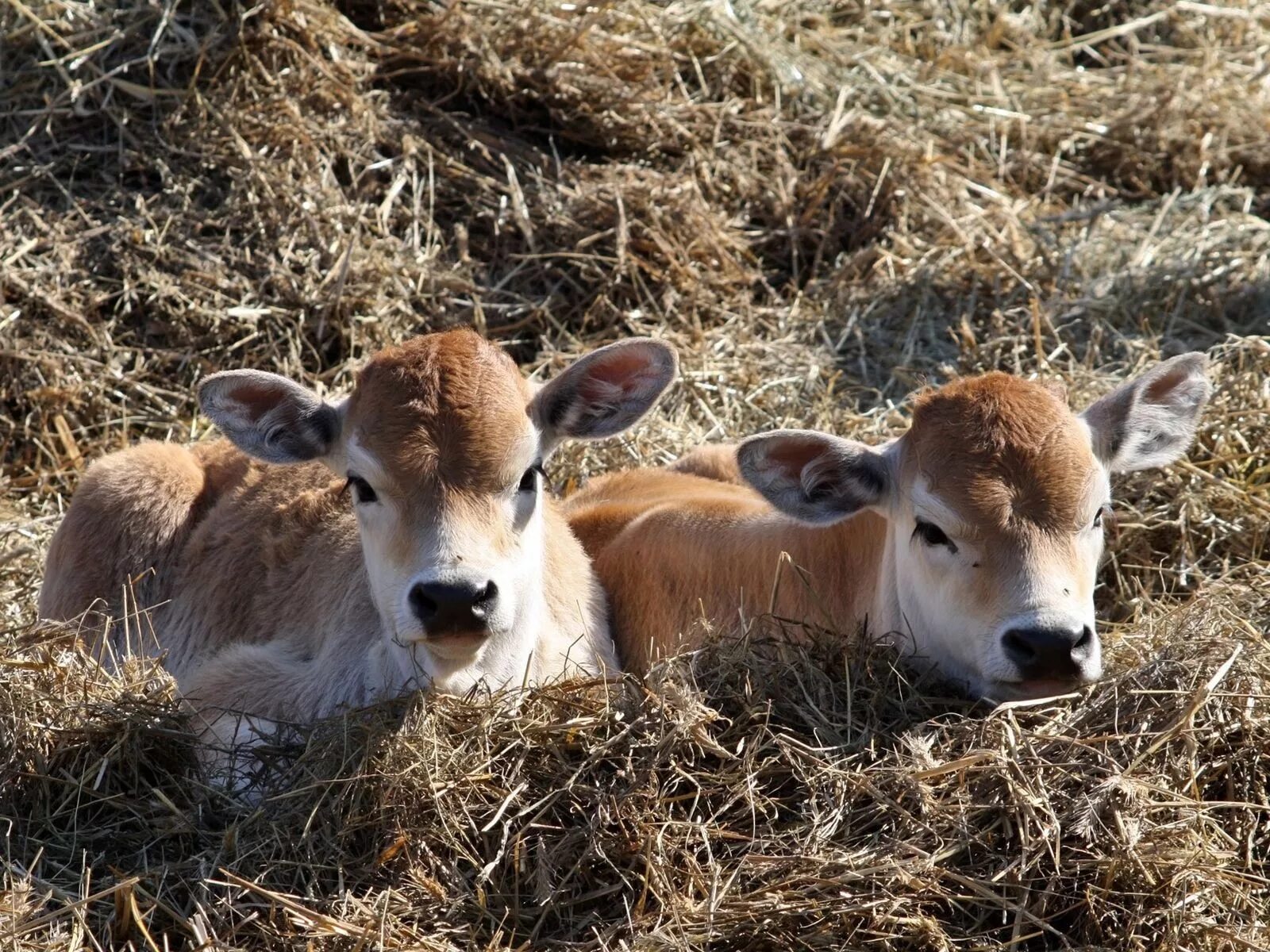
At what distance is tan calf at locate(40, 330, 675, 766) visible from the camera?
5.43 metres

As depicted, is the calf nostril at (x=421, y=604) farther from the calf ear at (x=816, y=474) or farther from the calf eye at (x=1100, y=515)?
the calf eye at (x=1100, y=515)

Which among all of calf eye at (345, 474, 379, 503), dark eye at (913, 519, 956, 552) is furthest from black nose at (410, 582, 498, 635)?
dark eye at (913, 519, 956, 552)

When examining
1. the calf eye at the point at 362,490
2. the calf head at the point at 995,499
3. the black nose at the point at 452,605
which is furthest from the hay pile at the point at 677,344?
the calf eye at the point at 362,490

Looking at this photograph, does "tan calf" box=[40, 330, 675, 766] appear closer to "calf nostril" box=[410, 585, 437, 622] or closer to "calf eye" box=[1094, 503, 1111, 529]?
"calf nostril" box=[410, 585, 437, 622]

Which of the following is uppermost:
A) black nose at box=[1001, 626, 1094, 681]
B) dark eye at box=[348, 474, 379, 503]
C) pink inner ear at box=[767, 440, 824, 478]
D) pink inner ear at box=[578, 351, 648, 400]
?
pink inner ear at box=[578, 351, 648, 400]

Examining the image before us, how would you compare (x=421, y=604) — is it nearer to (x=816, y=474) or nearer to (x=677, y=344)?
(x=816, y=474)

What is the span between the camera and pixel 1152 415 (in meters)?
6.14

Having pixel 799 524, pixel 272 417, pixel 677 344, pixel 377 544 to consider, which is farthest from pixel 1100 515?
pixel 677 344

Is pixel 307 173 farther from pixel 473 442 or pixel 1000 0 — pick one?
pixel 1000 0

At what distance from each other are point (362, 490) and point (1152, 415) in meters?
2.87

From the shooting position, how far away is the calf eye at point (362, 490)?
563 centimetres

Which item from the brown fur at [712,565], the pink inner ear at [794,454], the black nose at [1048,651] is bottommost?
the brown fur at [712,565]

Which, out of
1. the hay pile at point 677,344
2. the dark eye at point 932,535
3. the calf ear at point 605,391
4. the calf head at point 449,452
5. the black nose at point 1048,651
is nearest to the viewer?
the hay pile at point 677,344

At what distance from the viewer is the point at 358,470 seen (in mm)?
5645
